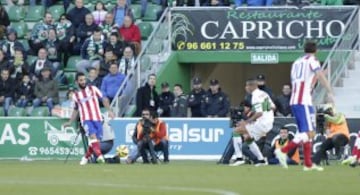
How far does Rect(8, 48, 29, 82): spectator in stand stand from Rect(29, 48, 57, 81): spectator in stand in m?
0.18

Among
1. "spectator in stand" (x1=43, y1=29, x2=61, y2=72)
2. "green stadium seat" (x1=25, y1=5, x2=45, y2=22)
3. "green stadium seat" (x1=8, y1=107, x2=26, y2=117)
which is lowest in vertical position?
"green stadium seat" (x1=8, y1=107, x2=26, y2=117)

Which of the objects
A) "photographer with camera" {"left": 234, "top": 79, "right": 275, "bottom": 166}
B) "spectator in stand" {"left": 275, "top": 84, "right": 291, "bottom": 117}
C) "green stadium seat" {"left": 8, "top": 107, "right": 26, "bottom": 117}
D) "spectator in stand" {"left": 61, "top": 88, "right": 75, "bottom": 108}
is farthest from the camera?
"green stadium seat" {"left": 8, "top": 107, "right": 26, "bottom": 117}

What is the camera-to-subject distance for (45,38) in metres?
32.5

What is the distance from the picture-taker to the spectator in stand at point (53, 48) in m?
32.2

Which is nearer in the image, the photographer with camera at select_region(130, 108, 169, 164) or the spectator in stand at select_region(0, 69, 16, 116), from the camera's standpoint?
the photographer with camera at select_region(130, 108, 169, 164)

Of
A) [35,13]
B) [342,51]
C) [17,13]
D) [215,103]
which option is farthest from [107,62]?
[342,51]

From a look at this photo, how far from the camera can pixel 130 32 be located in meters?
31.9

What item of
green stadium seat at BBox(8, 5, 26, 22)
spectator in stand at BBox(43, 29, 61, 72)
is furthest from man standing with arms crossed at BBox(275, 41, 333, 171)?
green stadium seat at BBox(8, 5, 26, 22)

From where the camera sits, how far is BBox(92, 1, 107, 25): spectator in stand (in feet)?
107

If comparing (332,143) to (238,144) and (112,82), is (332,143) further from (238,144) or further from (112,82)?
(112,82)

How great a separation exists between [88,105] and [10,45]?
7237mm

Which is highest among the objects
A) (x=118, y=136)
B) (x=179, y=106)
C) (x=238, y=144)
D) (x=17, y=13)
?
(x=17, y=13)

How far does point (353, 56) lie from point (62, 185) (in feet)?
49.4

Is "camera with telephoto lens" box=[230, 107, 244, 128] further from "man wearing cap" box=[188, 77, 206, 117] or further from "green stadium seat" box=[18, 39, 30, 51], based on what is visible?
"green stadium seat" box=[18, 39, 30, 51]
